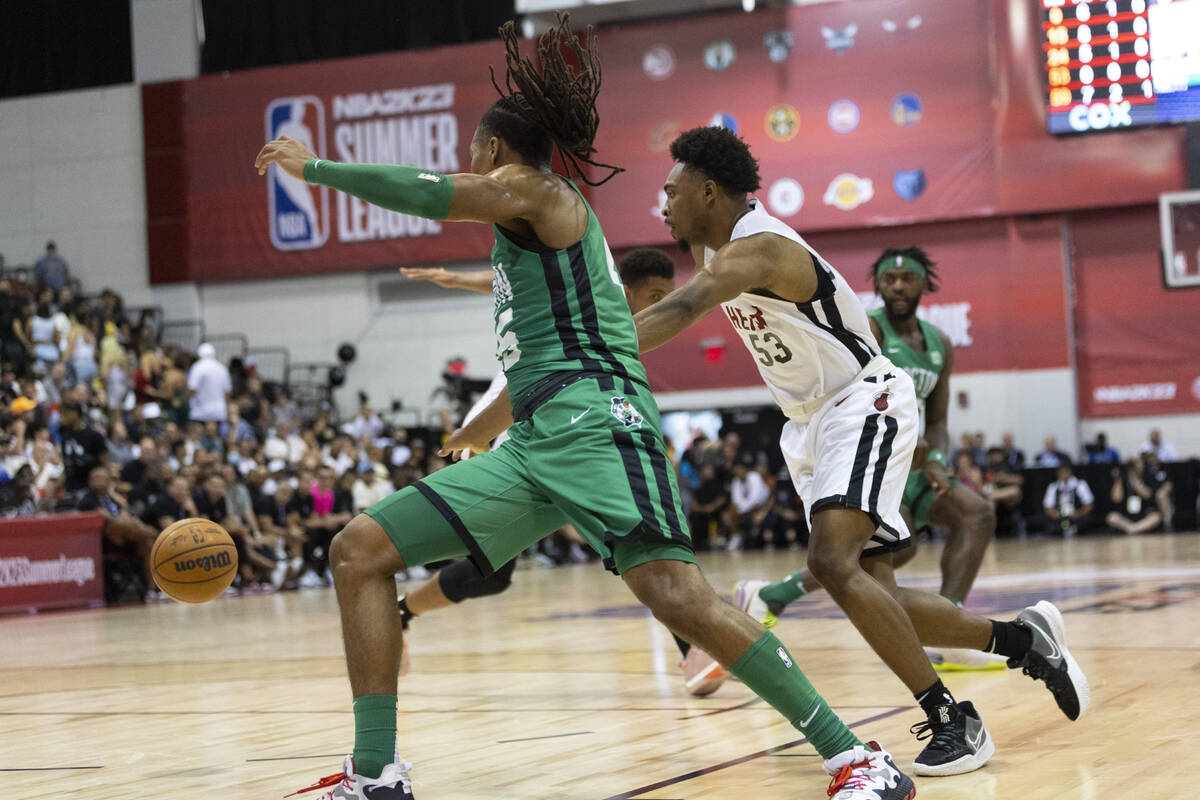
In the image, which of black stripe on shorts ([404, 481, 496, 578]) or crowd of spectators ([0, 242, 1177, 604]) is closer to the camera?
black stripe on shorts ([404, 481, 496, 578])

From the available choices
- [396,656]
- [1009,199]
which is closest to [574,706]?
[396,656]

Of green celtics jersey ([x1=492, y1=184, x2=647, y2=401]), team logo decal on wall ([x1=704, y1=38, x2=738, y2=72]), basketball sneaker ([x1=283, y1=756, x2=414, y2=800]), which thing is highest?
team logo decal on wall ([x1=704, y1=38, x2=738, y2=72])

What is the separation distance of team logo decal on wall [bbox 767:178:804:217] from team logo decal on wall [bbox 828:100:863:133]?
1155mm

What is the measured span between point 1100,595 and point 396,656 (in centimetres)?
771

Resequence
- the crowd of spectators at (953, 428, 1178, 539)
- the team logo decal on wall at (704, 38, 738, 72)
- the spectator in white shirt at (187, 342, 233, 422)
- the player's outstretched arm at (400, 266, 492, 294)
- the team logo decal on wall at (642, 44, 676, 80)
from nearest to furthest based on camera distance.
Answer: the player's outstretched arm at (400, 266, 492, 294), the spectator in white shirt at (187, 342, 233, 422), the crowd of spectators at (953, 428, 1178, 539), the team logo decal on wall at (704, 38, 738, 72), the team logo decal on wall at (642, 44, 676, 80)

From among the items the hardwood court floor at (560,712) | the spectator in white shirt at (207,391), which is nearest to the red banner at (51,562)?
the hardwood court floor at (560,712)

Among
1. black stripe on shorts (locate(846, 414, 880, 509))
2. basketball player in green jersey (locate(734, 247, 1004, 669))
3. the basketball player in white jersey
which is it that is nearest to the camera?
the basketball player in white jersey

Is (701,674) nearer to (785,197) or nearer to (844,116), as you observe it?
(785,197)

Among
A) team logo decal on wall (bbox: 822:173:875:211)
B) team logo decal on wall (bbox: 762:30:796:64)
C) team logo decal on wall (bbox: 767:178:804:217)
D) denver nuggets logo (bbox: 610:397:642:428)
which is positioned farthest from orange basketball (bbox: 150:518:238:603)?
team logo decal on wall (bbox: 762:30:796:64)

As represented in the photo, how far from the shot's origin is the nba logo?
84.2ft

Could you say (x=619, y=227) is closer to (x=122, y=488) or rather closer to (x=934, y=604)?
(x=122, y=488)

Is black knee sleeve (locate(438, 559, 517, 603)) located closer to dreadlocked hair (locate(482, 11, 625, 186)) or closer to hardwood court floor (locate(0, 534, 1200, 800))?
hardwood court floor (locate(0, 534, 1200, 800))

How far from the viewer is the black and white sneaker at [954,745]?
418 cm

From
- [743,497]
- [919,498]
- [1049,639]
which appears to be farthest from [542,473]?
[743,497]
